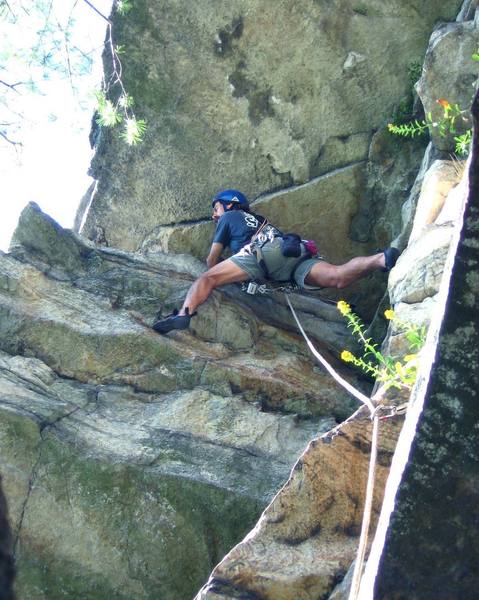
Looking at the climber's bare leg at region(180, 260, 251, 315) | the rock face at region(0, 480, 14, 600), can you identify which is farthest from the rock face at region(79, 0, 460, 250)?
the rock face at region(0, 480, 14, 600)

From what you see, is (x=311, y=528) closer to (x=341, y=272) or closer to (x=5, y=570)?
(x=5, y=570)

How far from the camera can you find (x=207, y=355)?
21.7ft

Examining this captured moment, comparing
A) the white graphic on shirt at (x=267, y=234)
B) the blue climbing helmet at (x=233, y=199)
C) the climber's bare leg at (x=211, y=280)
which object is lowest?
the climber's bare leg at (x=211, y=280)

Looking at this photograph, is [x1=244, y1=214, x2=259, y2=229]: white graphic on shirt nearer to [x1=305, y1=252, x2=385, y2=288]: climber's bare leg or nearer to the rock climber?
the rock climber

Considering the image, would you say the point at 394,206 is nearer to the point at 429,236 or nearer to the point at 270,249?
the point at 270,249

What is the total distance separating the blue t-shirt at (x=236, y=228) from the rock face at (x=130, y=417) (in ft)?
1.23

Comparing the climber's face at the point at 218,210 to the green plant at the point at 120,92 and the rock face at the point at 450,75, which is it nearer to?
the green plant at the point at 120,92

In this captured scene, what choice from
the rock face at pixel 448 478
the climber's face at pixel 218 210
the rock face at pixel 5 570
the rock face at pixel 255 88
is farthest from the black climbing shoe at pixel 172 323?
the rock face at pixel 5 570

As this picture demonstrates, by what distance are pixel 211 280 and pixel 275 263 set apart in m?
0.55

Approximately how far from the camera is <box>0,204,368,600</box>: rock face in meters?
5.10

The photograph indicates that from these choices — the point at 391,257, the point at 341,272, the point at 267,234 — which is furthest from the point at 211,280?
the point at 391,257

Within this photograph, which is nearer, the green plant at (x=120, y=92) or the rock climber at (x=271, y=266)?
the rock climber at (x=271, y=266)

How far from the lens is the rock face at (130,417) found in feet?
16.7

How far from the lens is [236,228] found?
7.52 metres
